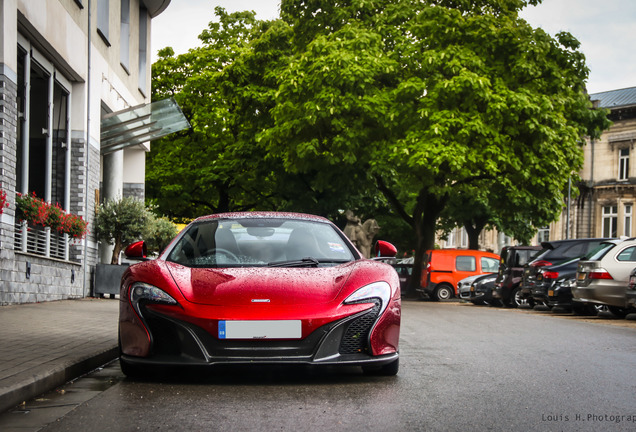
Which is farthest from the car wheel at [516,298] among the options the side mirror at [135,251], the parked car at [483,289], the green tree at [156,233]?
the side mirror at [135,251]

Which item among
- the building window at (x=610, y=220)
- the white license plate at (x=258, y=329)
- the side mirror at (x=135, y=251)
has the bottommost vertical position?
the white license plate at (x=258, y=329)

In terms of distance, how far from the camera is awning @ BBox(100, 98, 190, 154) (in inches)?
850

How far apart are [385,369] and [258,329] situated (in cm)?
133

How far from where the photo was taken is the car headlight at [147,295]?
6237 millimetres

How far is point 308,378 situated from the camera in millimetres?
6770

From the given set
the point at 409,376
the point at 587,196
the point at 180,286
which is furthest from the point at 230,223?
the point at 587,196

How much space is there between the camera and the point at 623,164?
53844mm

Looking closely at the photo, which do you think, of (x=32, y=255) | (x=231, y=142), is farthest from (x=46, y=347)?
(x=231, y=142)

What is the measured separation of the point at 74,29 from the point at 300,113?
33.4 ft

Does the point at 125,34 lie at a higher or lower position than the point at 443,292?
higher

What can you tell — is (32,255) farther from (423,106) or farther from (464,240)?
(464,240)

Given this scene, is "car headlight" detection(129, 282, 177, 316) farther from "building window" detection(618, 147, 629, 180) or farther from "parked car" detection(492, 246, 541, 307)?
"building window" detection(618, 147, 629, 180)

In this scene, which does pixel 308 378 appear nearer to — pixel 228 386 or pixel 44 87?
pixel 228 386

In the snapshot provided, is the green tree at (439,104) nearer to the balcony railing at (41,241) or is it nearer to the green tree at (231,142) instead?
the green tree at (231,142)
